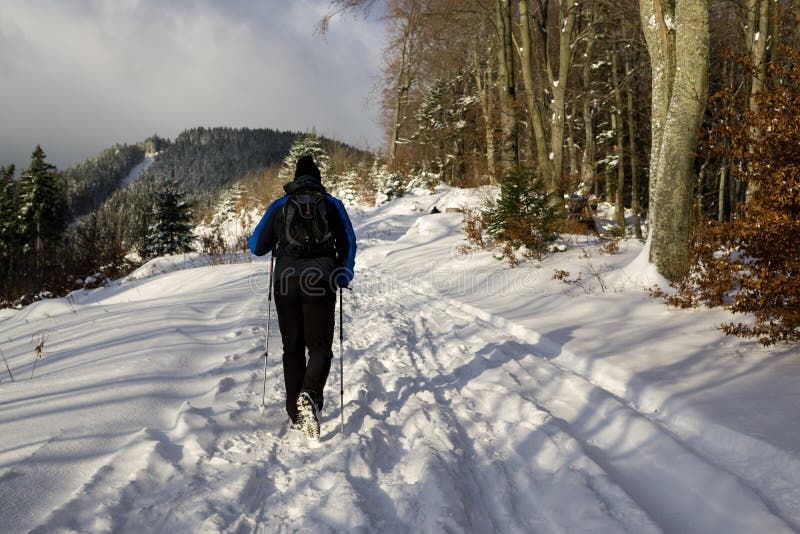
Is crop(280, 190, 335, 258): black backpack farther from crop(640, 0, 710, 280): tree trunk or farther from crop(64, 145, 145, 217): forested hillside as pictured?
crop(64, 145, 145, 217): forested hillside

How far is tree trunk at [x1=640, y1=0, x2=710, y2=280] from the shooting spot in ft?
19.9

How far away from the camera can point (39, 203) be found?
3653 centimetres

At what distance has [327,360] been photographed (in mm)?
3305

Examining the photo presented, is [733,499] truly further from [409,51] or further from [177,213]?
[177,213]

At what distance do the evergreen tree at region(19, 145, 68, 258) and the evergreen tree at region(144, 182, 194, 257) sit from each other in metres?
19.2

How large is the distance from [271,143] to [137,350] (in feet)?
581

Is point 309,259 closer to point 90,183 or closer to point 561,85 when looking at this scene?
point 561,85

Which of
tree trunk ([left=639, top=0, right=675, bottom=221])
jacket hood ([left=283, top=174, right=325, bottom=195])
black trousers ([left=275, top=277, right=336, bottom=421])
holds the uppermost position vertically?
tree trunk ([left=639, top=0, right=675, bottom=221])

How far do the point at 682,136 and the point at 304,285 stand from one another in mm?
6177

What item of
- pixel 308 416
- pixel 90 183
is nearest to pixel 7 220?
pixel 308 416

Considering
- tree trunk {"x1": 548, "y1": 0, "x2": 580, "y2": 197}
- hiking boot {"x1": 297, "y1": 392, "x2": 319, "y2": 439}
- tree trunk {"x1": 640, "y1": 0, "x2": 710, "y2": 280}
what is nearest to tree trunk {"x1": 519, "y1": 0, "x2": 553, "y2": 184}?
tree trunk {"x1": 548, "y1": 0, "x2": 580, "y2": 197}

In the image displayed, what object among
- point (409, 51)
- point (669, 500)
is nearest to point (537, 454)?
point (669, 500)

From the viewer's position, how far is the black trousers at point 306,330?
325 centimetres

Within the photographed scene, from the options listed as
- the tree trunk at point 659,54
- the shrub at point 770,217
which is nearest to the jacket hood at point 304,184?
the shrub at point 770,217
